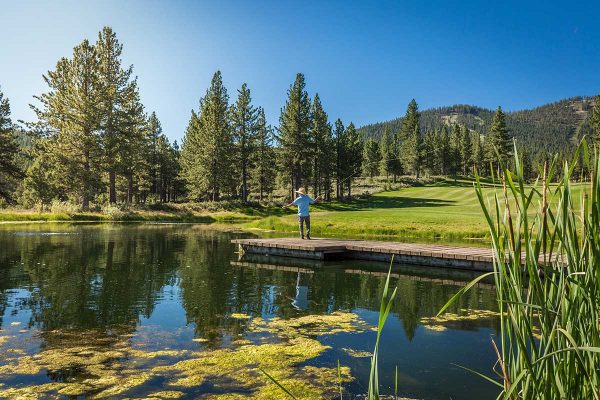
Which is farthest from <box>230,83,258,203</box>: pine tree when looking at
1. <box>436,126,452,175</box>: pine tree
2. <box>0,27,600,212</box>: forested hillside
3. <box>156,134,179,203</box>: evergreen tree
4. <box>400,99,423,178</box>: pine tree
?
<box>436,126,452,175</box>: pine tree

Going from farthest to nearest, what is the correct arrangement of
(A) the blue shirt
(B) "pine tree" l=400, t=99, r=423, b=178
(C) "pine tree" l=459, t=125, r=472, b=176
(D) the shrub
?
(C) "pine tree" l=459, t=125, r=472, b=176
(B) "pine tree" l=400, t=99, r=423, b=178
(D) the shrub
(A) the blue shirt

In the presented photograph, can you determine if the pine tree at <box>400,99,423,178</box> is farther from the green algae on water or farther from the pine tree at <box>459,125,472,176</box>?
the green algae on water

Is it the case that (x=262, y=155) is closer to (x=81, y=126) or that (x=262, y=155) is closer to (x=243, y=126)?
(x=243, y=126)

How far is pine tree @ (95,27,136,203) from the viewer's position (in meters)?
43.9

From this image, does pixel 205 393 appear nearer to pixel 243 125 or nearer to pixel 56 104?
pixel 56 104

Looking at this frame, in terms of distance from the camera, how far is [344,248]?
17594 millimetres

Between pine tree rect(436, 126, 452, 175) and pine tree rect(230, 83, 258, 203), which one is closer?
pine tree rect(230, 83, 258, 203)

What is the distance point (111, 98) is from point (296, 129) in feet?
76.3

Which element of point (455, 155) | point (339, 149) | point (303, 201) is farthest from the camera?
point (455, 155)

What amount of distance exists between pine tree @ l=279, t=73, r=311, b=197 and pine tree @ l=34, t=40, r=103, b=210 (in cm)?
2348

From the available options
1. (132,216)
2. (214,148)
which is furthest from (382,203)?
(132,216)

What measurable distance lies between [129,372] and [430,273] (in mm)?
10656

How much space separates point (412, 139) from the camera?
290 feet

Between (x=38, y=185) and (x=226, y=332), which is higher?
(x=38, y=185)
